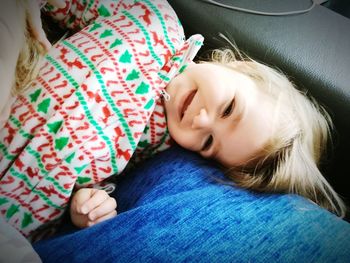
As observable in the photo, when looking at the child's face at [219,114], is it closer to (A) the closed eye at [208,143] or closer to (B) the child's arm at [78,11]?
(A) the closed eye at [208,143]

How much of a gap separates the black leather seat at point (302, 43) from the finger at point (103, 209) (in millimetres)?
497

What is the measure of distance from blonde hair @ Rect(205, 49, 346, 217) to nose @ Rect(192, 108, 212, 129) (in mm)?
116

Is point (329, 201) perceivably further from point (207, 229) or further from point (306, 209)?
point (207, 229)

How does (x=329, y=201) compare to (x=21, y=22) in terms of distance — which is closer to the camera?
(x=21, y=22)

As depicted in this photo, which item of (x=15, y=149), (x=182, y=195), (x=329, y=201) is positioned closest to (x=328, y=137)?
(x=329, y=201)

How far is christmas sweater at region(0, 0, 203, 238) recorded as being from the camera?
0.57 metres

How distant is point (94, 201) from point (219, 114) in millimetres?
299

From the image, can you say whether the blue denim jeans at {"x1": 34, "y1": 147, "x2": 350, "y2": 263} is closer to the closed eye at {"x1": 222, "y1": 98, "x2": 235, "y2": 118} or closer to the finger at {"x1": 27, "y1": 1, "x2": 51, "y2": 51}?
the closed eye at {"x1": 222, "y1": 98, "x2": 235, "y2": 118}

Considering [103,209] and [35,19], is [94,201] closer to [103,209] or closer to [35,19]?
[103,209]

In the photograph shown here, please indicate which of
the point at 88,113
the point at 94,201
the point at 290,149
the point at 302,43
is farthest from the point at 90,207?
the point at 302,43

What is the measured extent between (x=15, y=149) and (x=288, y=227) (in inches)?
19.5

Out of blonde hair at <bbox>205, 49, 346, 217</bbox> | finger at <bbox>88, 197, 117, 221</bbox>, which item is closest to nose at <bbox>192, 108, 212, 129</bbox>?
blonde hair at <bbox>205, 49, 346, 217</bbox>

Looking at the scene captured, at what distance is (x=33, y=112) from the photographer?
0.58 meters

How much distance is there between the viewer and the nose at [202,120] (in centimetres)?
62
